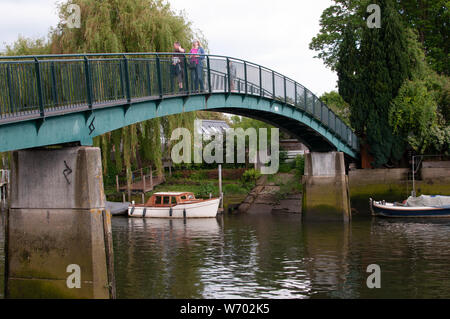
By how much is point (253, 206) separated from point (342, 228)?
9.62 metres

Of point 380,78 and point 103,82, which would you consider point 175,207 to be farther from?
point 103,82

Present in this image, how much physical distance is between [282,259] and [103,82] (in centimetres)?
788

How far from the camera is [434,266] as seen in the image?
17.2 m

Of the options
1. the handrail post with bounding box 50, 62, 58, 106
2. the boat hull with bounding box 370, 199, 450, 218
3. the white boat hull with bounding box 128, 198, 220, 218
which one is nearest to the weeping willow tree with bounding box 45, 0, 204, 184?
the white boat hull with bounding box 128, 198, 220, 218

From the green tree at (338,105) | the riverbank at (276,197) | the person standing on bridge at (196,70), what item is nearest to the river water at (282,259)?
the person standing on bridge at (196,70)

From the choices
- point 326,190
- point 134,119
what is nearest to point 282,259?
point 134,119

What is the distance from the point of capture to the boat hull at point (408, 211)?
97.5 ft

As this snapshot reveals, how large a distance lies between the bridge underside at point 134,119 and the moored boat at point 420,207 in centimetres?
433

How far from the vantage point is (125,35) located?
93.7 feet

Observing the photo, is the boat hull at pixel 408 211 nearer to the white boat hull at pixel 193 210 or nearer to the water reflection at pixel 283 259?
the water reflection at pixel 283 259

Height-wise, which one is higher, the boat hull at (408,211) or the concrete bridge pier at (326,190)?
the concrete bridge pier at (326,190)

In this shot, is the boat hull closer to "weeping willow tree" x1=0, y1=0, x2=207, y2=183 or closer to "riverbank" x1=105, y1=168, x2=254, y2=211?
"riverbank" x1=105, y1=168, x2=254, y2=211
